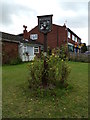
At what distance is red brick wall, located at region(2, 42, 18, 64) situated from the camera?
16231 millimetres

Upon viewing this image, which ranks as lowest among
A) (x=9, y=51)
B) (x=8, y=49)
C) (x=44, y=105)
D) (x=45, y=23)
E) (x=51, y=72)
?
(x=44, y=105)

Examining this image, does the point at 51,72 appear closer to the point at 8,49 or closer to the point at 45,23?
the point at 45,23

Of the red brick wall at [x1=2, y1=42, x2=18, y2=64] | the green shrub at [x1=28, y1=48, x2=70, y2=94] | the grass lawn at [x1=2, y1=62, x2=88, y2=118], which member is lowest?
the grass lawn at [x1=2, y1=62, x2=88, y2=118]

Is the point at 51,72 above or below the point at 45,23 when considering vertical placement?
below

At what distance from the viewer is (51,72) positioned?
18.4 ft

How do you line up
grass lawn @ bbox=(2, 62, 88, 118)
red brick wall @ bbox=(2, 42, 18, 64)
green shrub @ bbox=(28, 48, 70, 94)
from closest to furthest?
grass lawn @ bbox=(2, 62, 88, 118) < green shrub @ bbox=(28, 48, 70, 94) < red brick wall @ bbox=(2, 42, 18, 64)

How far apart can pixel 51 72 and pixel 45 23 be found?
81.3 inches

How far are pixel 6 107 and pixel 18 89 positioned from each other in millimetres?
1792

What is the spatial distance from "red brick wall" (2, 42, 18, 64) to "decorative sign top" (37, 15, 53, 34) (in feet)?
34.7

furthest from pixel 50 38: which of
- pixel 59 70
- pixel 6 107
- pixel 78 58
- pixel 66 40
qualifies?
pixel 6 107

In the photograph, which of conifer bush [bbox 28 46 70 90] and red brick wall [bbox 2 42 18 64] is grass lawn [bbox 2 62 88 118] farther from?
red brick wall [bbox 2 42 18 64]

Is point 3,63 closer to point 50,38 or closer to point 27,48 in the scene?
point 27,48

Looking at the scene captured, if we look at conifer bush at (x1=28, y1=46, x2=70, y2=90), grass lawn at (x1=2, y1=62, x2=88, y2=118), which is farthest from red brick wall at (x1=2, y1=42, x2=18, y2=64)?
grass lawn at (x1=2, y1=62, x2=88, y2=118)

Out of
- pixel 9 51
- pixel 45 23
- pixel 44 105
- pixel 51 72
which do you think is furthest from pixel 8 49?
pixel 44 105
